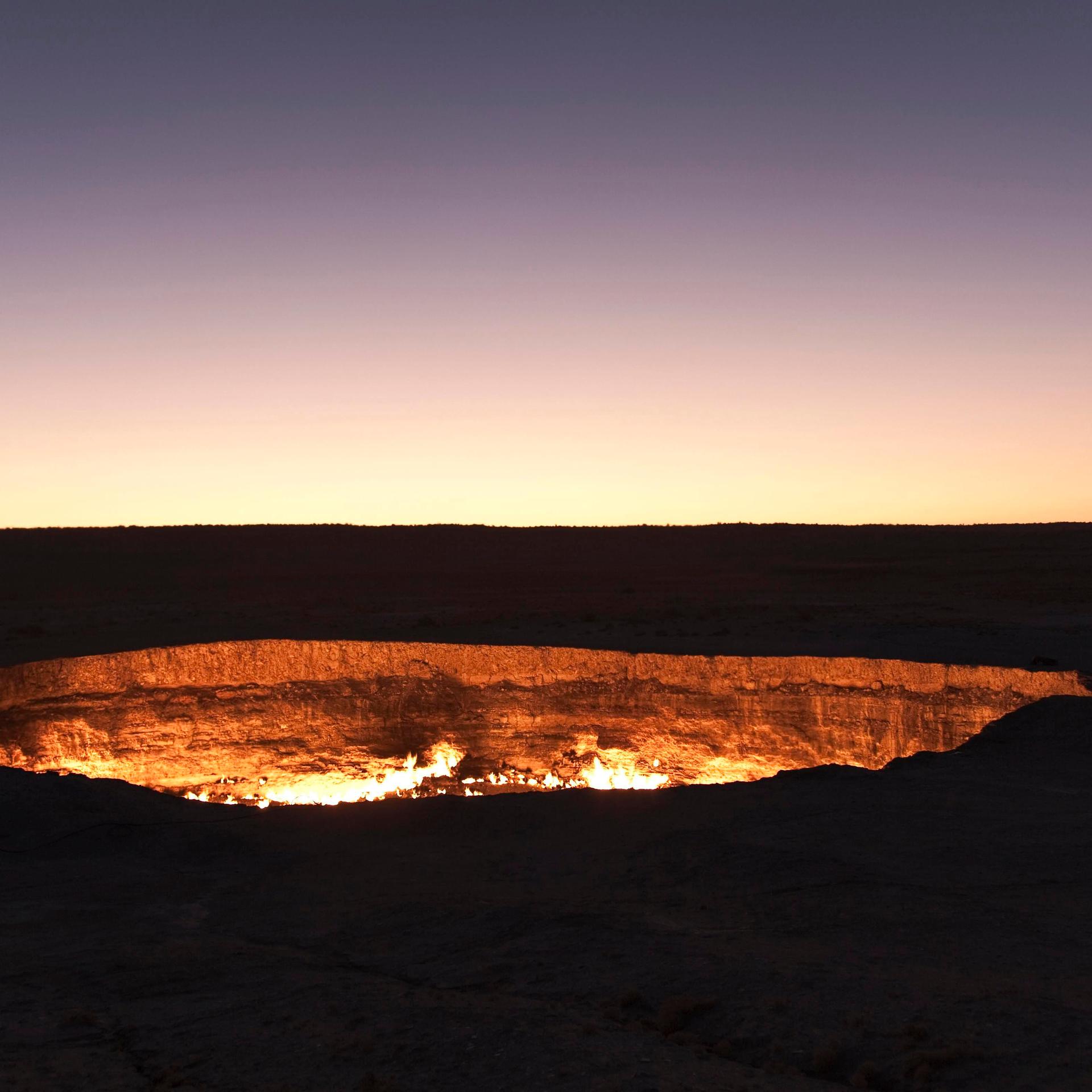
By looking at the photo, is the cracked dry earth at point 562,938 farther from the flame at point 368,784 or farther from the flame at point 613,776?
the flame at point 368,784

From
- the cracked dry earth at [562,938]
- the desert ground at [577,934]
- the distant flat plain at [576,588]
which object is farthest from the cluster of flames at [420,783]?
the cracked dry earth at [562,938]

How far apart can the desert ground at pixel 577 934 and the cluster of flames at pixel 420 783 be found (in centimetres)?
497

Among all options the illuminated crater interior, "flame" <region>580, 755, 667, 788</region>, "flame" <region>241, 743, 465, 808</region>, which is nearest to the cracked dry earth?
the illuminated crater interior

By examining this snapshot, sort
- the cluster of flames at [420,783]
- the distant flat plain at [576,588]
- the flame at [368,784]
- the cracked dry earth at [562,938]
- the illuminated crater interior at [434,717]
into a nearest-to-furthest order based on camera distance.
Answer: the cracked dry earth at [562,938] < the illuminated crater interior at [434,717] < the cluster of flames at [420,783] < the flame at [368,784] < the distant flat plain at [576,588]

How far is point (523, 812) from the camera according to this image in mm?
7078

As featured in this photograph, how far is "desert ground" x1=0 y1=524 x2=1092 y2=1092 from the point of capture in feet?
12.1

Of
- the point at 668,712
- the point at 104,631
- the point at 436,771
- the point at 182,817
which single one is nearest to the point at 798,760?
the point at 668,712

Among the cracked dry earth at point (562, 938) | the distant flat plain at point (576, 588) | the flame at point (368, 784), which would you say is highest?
the distant flat plain at point (576, 588)

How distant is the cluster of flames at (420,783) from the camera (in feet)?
42.1

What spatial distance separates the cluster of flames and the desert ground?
4.97 m

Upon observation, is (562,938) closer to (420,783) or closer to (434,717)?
(420,783)

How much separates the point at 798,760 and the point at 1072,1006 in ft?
28.4

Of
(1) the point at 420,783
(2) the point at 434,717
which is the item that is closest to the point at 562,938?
(1) the point at 420,783

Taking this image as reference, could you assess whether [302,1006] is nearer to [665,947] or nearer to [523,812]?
[665,947]
